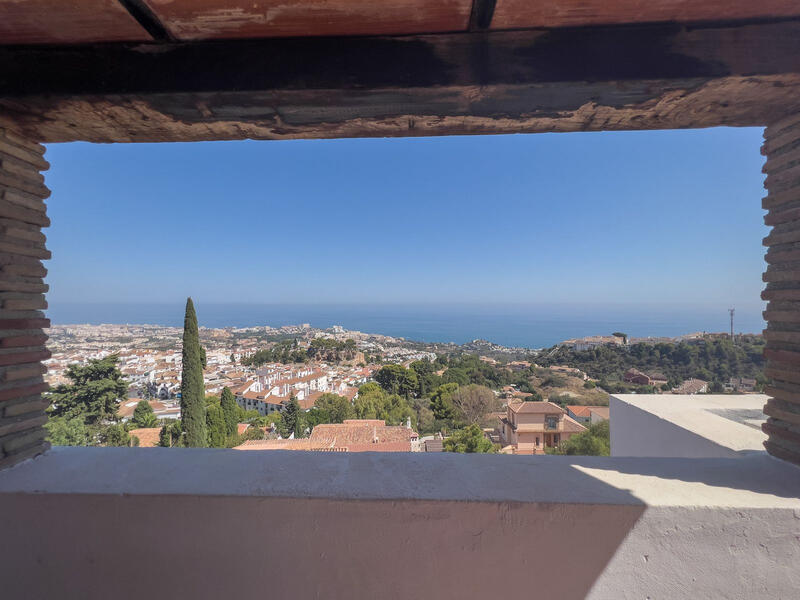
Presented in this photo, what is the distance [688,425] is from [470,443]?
856 cm

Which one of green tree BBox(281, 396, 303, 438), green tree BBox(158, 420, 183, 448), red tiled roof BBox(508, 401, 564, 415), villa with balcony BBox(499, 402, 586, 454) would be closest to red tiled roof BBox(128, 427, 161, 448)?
green tree BBox(158, 420, 183, 448)

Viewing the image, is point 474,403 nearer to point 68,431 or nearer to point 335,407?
point 335,407

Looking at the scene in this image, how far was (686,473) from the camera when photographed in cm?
103

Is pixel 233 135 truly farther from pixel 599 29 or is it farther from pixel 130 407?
pixel 130 407

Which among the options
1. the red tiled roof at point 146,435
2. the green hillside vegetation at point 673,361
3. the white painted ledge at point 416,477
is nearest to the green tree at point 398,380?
the green hillside vegetation at point 673,361

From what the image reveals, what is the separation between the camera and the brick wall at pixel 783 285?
102 centimetres

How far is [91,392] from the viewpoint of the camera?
480 inches

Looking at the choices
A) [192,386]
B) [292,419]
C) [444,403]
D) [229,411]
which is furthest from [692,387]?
[292,419]

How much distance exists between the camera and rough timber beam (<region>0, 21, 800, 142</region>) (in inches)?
34.9

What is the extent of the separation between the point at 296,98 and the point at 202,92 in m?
0.26

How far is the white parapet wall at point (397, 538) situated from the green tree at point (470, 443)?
29.7 feet

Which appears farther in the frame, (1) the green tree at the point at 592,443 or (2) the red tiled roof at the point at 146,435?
(2) the red tiled roof at the point at 146,435

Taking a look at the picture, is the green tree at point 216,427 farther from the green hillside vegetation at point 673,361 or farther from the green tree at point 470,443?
the green hillside vegetation at point 673,361

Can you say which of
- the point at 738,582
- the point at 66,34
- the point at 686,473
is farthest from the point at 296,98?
the point at 738,582
